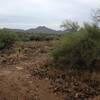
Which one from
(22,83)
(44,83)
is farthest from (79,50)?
(22,83)

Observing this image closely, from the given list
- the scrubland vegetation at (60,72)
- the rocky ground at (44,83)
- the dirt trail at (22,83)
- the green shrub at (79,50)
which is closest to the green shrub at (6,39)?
the scrubland vegetation at (60,72)

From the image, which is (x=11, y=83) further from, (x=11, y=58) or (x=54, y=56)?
(x=11, y=58)

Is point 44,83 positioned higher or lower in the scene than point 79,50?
lower

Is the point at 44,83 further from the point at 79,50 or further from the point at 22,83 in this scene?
the point at 79,50

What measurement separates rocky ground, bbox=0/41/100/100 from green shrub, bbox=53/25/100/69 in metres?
0.63

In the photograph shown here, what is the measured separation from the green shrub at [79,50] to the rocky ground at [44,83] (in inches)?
24.9

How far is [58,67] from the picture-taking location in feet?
51.3

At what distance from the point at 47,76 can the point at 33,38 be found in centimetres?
2203

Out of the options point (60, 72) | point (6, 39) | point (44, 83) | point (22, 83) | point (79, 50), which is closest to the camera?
point (22, 83)

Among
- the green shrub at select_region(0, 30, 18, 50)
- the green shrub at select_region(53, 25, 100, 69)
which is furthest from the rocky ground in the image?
the green shrub at select_region(0, 30, 18, 50)

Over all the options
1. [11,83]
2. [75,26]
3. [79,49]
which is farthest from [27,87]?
[75,26]

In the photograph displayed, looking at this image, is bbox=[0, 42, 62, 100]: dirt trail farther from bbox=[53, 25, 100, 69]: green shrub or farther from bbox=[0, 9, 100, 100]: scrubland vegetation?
bbox=[53, 25, 100, 69]: green shrub

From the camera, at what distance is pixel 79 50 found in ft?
51.8

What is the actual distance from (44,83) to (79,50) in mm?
2854
